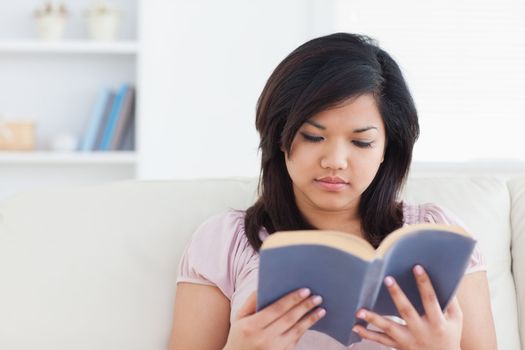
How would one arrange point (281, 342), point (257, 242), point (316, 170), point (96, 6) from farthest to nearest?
1. point (96, 6)
2. point (257, 242)
3. point (316, 170)
4. point (281, 342)

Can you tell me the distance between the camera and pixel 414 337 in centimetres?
125

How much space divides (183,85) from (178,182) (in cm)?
197

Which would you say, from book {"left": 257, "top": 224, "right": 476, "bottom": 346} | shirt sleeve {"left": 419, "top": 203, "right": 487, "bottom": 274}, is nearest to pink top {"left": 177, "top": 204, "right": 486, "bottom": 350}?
shirt sleeve {"left": 419, "top": 203, "right": 487, "bottom": 274}

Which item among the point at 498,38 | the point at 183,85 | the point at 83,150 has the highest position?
the point at 498,38

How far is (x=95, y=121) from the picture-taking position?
11.8 feet

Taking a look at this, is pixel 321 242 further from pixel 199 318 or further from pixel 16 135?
pixel 16 135

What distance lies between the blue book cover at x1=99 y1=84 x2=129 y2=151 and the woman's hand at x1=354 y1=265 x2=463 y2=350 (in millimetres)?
2516

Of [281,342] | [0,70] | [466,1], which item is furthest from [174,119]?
[281,342]

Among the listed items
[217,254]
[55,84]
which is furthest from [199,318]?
[55,84]

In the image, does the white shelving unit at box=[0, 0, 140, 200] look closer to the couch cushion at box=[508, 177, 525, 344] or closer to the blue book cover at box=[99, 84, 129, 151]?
the blue book cover at box=[99, 84, 129, 151]

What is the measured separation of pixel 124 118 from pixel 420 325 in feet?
8.36

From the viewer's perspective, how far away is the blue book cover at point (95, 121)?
11.8 feet

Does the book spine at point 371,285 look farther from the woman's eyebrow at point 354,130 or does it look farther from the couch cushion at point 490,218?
the couch cushion at point 490,218

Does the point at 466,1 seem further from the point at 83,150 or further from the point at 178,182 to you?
the point at 178,182
